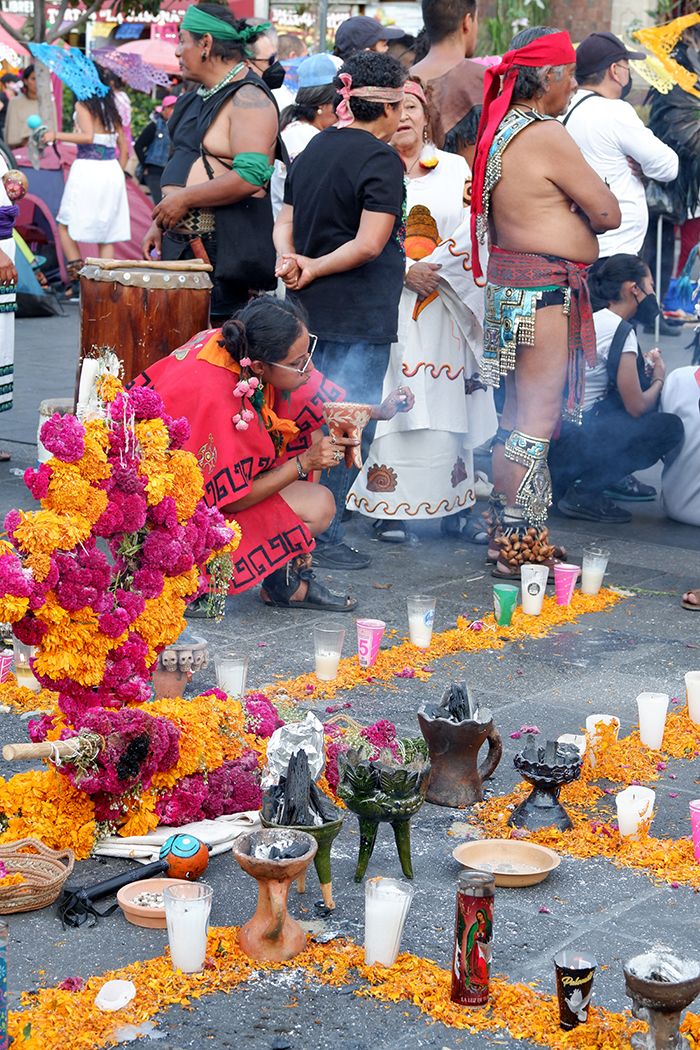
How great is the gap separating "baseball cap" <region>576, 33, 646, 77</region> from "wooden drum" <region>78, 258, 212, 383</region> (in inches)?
133

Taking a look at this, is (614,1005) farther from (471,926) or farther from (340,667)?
(340,667)

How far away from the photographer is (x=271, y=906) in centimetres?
270

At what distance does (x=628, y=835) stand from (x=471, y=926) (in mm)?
912

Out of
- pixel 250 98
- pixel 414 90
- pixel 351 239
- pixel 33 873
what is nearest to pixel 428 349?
pixel 351 239

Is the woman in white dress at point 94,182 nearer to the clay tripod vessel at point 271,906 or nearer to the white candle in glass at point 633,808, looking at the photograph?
the white candle in glass at point 633,808

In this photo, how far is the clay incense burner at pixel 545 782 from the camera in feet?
10.9

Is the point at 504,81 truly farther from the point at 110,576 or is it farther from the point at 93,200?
the point at 93,200

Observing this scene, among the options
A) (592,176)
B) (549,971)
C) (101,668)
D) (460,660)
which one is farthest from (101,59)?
(549,971)

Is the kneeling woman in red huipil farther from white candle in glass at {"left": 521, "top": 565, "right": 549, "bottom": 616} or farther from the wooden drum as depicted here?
white candle in glass at {"left": 521, "top": 565, "right": 549, "bottom": 616}

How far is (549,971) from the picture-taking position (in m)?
2.73

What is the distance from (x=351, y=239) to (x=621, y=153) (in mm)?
3642

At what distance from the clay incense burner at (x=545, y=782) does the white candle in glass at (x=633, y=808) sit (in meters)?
0.13

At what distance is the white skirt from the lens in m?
11.9

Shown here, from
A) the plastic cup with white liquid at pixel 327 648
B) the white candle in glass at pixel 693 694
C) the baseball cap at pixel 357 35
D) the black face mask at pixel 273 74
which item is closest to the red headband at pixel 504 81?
the baseball cap at pixel 357 35
